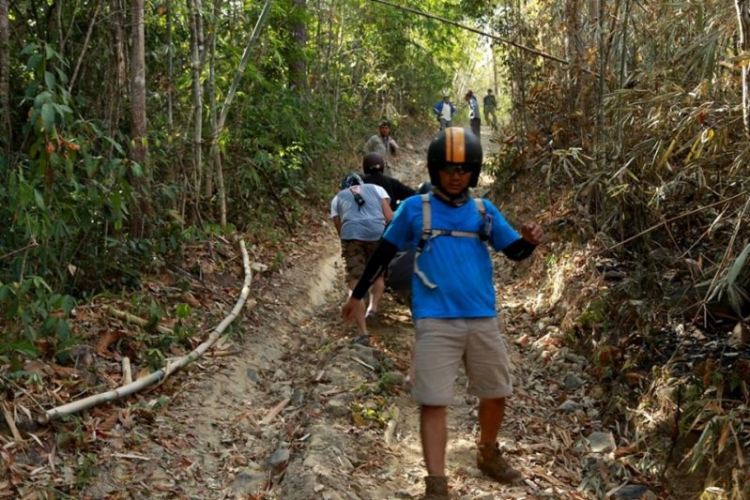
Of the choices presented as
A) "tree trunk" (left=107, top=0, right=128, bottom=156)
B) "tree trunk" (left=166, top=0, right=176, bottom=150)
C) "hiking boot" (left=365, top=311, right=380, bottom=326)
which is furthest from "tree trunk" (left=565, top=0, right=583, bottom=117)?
"tree trunk" (left=107, top=0, right=128, bottom=156)

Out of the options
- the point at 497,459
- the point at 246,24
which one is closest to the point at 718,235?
the point at 497,459

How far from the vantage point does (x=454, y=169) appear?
12.1 feet

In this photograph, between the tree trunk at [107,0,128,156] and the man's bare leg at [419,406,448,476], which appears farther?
the tree trunk at [107,0,128,156]

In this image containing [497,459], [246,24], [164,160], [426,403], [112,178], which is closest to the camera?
[426,403]

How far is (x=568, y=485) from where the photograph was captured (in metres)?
4.62

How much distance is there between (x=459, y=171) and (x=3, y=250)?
10.0 feet

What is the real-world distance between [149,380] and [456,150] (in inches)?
116

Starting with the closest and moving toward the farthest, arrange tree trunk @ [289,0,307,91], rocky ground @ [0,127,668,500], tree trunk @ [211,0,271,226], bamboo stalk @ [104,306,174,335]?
rocky ground @ [0,127,668,500], bamboo stalk @ [104,306,174,335], tree trunk @ [211,0,271,226], tree trunk @ [289,0,307,91]

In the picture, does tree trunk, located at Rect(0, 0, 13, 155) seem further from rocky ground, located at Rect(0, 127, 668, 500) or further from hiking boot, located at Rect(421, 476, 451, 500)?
hiking boot, located at Rect(421, 476, 451, 500)

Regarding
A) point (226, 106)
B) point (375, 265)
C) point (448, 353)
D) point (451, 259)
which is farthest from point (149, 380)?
point (226, 106)

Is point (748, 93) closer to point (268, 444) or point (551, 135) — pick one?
point (268, 444)

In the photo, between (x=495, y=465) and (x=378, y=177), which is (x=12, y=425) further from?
(x=378, y=177)

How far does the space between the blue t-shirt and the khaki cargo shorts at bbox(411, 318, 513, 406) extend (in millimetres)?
54

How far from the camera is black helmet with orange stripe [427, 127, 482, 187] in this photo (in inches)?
143
